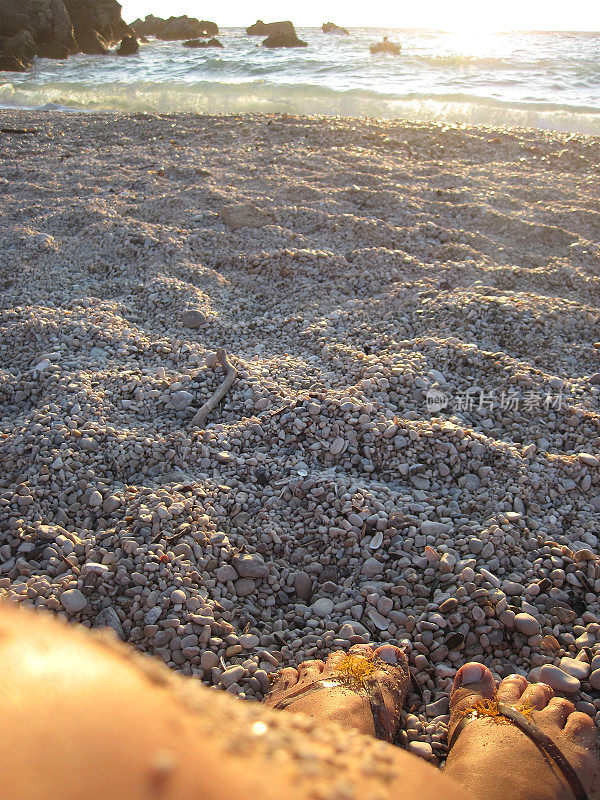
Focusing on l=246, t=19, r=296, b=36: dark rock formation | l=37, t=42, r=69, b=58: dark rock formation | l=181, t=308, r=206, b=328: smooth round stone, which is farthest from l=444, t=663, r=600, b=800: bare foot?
l=246, t=19, r=296, b=36: dark rock formation

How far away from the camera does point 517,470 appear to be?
206 centimetres

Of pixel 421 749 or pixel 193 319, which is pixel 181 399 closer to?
pixel 193 319

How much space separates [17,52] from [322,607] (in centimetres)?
2044

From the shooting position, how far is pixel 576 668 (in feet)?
4.83

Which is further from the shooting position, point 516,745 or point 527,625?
point 527,625

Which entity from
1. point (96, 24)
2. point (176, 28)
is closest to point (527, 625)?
point (96, 24)

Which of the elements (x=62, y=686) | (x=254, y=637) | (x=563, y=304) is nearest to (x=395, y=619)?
(x=254, y=637)

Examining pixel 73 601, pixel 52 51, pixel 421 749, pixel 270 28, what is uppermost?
pixel 270 28

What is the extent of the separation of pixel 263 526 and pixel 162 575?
15.9 inches

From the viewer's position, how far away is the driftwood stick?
2.29 meters

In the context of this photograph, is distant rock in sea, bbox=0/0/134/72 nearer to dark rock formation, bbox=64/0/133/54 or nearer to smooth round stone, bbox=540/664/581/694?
dark rock formation, bbox=64/0/133/54

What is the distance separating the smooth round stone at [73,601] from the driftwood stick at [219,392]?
2.81ft

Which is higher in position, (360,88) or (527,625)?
(360,88)

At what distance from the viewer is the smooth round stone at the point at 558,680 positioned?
1.43 metres
